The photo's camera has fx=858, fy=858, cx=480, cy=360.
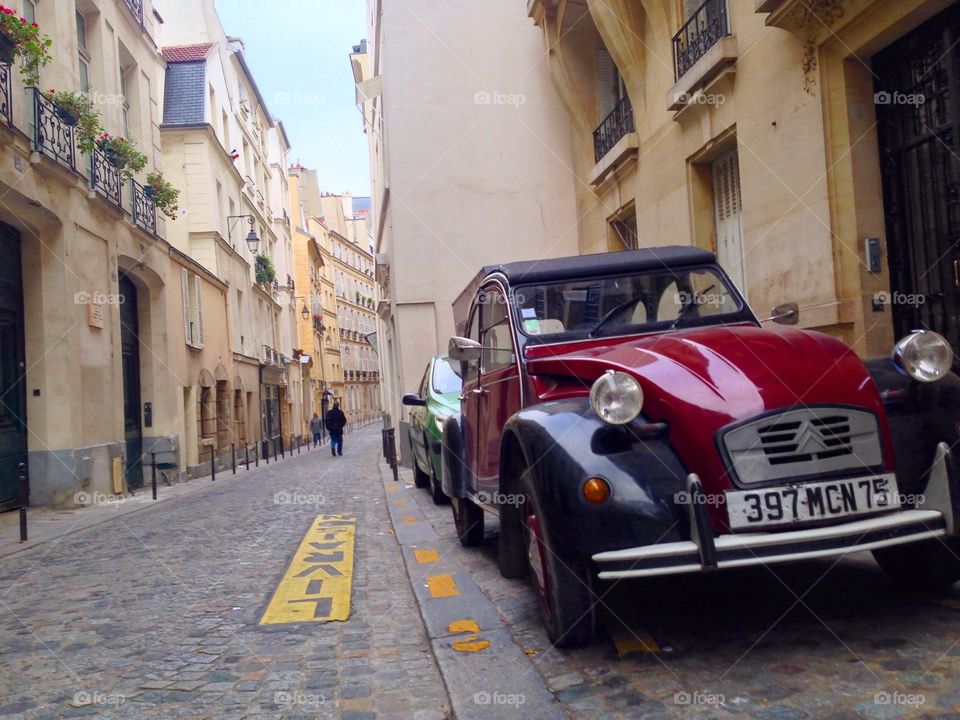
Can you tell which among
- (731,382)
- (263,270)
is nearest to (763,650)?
(731,382)

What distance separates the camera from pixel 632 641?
3.80m

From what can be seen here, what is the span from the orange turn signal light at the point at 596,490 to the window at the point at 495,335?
1654 millimetres

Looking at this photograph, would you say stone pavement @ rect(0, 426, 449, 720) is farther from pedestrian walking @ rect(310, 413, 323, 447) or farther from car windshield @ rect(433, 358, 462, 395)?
pedestrian walking @ rect(310, 413, 323, 447)

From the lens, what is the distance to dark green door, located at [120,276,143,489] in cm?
1809

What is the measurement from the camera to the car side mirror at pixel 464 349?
16.2ft

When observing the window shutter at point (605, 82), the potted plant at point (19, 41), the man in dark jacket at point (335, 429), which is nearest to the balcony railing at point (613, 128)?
the window shutter at point (605, 82)

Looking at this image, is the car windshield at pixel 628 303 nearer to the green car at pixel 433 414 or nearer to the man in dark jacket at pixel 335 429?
the green car at pixel 433 414

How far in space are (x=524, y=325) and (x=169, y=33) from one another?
29.2m

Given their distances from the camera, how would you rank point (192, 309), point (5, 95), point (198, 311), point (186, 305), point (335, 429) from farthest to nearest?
point (335, 429) → point (198, 311) → point (192, 309) → point (186, 305) → point (5, 95)

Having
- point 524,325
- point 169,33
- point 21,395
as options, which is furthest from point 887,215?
point 169,33

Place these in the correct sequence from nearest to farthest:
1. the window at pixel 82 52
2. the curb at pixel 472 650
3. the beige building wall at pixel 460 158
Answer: the curb at pixel 472 650 < the window at pixel 82 52 < the beige building wall at pixel 460 158

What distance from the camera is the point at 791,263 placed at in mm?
8461

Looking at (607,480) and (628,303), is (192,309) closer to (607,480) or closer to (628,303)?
(628,303)

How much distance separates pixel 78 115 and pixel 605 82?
897cm
